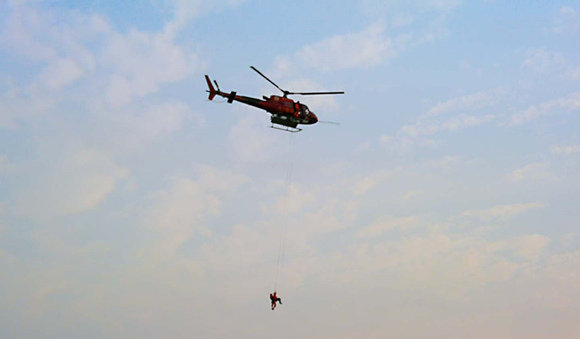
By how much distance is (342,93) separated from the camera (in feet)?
217

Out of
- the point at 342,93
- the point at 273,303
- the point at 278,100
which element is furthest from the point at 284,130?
the point at 273,303

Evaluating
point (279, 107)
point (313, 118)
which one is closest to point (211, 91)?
point (279, 107)

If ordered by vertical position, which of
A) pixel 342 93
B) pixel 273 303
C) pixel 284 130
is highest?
pixel 342 93

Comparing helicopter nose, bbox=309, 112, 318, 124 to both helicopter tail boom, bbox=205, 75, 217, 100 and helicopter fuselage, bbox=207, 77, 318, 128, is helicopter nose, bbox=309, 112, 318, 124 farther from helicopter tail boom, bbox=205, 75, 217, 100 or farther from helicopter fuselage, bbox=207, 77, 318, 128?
helicopter tail boom, bbox=205, 75, 217, 100

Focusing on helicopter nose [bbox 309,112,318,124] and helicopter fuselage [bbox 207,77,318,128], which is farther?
helicopter nose [bbox 309,112,318,124]

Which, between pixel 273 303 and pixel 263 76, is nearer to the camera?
pixel 273 303

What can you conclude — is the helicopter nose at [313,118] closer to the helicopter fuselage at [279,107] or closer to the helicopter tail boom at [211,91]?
the helicopter fuselage at [279,107]

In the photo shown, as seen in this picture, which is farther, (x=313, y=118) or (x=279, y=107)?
(x=313, y=118)

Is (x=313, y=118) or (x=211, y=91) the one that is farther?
(x=313, y=118)

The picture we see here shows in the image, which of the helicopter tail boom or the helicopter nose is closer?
the helicopter tail boom

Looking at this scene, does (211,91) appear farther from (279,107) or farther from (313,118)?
(313,118)

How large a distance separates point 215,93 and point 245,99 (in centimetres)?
364

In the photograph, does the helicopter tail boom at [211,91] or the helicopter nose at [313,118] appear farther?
the helicopter nose at [313,118]

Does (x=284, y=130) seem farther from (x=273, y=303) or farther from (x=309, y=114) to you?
(x=273, y=303)
